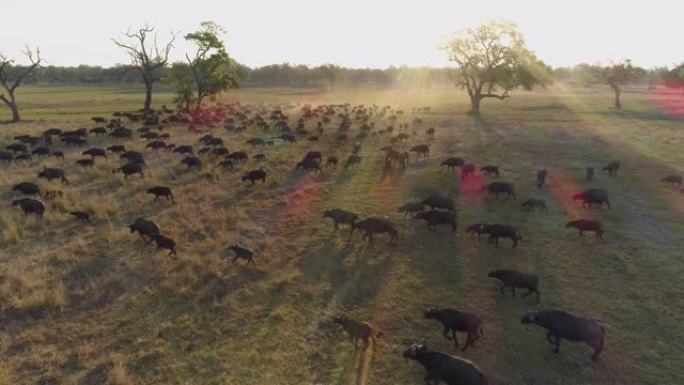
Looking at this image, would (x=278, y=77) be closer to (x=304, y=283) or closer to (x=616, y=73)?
(x=616, y=73)

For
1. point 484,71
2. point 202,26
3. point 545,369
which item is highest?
point 202,26

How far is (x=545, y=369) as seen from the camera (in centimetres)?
1027

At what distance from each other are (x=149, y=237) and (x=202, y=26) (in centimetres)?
5028

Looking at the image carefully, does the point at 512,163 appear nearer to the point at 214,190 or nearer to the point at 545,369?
the point at 214,190

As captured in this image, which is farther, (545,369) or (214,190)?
(214,190)

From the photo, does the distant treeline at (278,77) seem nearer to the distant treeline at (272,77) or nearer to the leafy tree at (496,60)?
the distant treeline at (272,77)

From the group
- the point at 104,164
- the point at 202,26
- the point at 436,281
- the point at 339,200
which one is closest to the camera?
the point at 436,281

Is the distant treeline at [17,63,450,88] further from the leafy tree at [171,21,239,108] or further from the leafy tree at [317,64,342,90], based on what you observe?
the leafy tree at [171,21,239,108]

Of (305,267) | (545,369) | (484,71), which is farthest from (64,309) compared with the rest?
(484,71)

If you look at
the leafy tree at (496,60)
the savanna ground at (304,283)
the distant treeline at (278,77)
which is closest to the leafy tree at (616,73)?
the leafy tree at (496,60)

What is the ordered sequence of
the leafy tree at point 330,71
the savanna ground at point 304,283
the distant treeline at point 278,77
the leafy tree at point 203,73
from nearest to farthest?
the savanna ground at point 304,283, the leafy tree at point 203,73, the leafy tree at point 330,71, the distant treeline at point 278,77

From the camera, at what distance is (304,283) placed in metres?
14.0

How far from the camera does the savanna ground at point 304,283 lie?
1030 centimetres

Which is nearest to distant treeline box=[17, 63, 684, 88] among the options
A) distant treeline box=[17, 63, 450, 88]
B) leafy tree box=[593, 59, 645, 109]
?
distant treeline box=[17, 63, 450, 88]
